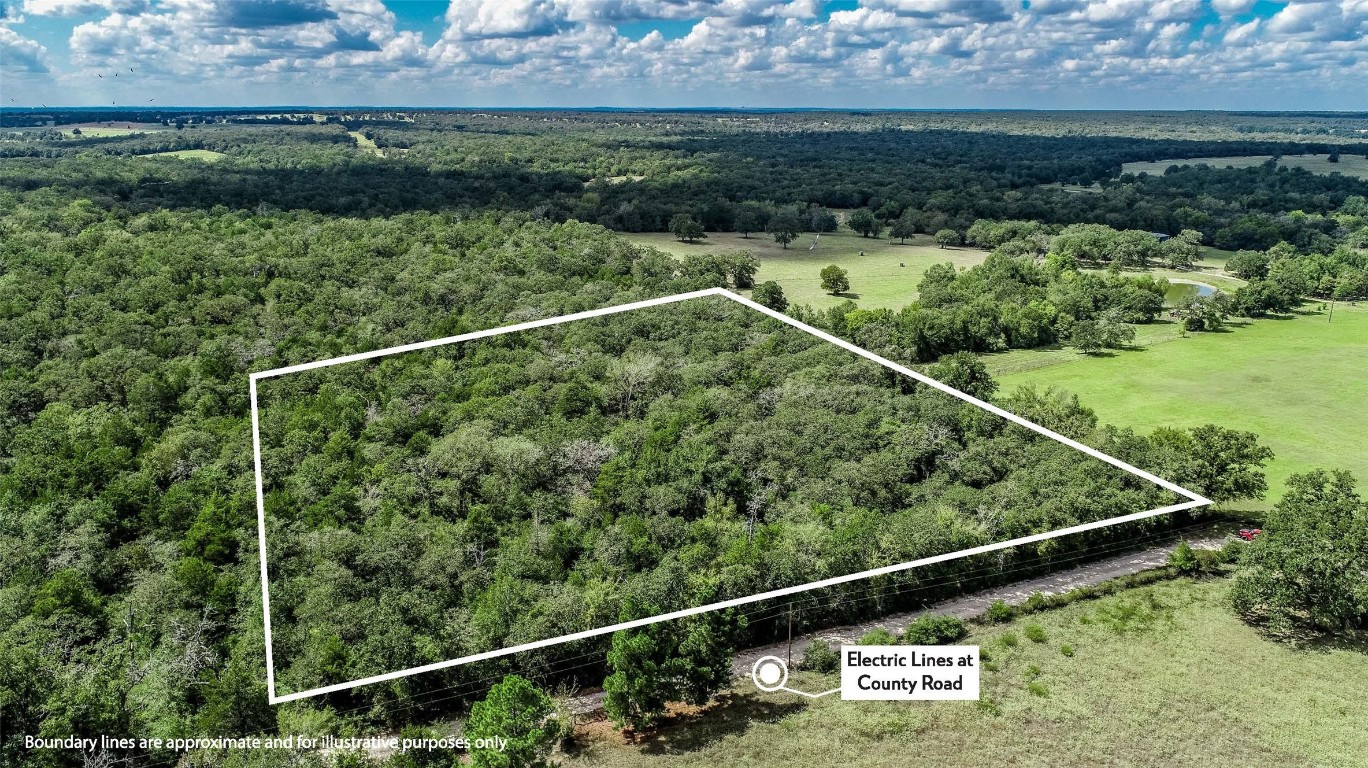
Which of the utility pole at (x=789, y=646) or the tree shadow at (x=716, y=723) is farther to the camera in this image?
the utility pole at (x=789, y=646)

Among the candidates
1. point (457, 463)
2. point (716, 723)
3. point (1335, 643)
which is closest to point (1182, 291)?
point (1335, 643)

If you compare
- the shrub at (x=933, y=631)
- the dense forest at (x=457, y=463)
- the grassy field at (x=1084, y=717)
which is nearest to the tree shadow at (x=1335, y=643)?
the grassy field at (x=1084, y=717)

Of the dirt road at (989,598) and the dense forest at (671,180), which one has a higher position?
the dense forest at (671,180)

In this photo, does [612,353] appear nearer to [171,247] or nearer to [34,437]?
[34,437]

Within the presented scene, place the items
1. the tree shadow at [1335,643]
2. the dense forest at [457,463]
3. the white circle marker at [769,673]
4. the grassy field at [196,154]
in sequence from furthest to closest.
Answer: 1. the grassy field at [196,154]
2. the tree shadow at [1335,643]
3. the white circle marker at [769,673]
4. the dense forest at [457,463]

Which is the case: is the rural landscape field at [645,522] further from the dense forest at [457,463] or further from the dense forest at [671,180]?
the dense forest at [671,180]

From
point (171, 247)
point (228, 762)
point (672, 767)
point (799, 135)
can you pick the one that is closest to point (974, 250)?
point (171, 247)

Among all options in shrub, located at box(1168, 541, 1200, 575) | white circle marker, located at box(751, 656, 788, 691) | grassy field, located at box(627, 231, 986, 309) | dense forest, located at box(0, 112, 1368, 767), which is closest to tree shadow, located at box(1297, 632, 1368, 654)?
dense forest, located at box(0, 112, 1368, 767)
